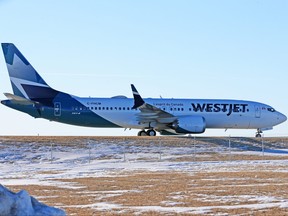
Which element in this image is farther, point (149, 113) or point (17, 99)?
point (149, 113)

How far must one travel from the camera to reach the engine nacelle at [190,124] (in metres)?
45.2

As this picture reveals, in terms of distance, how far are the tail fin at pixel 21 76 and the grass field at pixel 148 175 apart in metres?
6.08

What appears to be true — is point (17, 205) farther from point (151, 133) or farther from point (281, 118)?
point (281, 118)

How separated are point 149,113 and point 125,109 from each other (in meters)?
1.76

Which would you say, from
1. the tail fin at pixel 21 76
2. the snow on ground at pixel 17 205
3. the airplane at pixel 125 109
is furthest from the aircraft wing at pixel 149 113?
the snow on ground at pixel 17 205

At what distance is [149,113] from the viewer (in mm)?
45656

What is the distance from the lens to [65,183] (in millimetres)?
20047

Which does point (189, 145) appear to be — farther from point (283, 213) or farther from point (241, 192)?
point (283, 213)

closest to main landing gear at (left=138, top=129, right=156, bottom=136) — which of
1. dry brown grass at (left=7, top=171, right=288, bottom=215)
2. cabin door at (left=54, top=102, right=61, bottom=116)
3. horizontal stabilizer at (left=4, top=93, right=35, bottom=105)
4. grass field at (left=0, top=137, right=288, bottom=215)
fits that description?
grass field at (left=0, top=137, right=288, bottom=215)

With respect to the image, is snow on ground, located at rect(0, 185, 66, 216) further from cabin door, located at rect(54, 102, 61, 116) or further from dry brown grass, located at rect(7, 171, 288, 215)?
cabin door, located at rect(54, 102, 61, 116)

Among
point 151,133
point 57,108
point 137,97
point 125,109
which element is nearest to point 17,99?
point 57,108

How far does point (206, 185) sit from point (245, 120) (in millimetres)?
29810

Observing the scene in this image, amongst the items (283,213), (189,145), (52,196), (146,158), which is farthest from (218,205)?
(189,145)

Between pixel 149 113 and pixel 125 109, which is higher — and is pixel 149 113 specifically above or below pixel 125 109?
below
